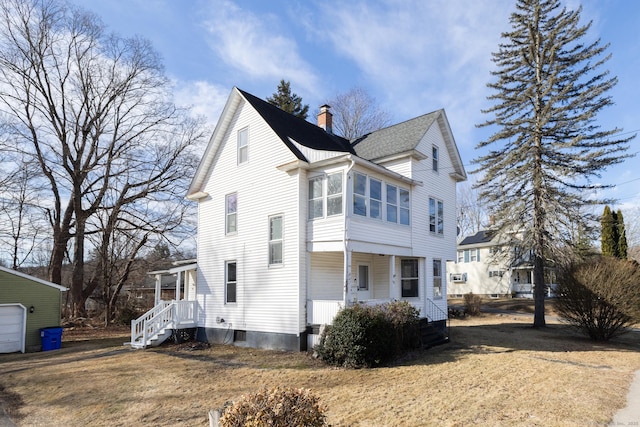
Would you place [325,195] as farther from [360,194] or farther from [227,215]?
[227,215]

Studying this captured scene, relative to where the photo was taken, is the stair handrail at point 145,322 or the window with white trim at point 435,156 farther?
the window with white trim at point 435,156

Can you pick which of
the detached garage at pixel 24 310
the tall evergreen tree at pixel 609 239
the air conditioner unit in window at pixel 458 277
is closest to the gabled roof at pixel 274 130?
the detached garage at pixel 24 310

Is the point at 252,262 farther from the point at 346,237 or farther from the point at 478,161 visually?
the point at 478,161

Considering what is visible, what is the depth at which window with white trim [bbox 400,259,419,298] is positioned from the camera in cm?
1617

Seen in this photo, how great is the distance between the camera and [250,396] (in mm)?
4387

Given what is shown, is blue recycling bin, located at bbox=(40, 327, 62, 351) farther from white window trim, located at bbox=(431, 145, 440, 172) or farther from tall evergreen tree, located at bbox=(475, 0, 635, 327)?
tall evergreen tree, located at bbox=(475, 0, 635, 327)

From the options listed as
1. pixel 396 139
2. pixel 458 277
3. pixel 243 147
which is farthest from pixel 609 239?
pixel 243 147

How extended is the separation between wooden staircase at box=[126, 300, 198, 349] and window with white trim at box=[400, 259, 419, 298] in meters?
8.64

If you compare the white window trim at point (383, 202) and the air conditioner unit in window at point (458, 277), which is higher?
the white window trim at point (383, 202)

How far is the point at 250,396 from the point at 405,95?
703 inches

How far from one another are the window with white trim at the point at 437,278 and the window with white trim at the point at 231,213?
8.51 metres

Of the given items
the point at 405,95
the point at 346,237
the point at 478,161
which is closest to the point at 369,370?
the point at 346,237

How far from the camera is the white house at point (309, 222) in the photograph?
42.6 ft

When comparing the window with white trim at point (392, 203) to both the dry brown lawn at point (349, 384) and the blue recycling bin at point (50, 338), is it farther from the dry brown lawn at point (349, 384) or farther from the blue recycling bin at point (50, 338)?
the blue recycling bin at point (50, 338)
